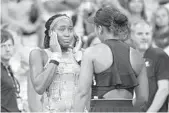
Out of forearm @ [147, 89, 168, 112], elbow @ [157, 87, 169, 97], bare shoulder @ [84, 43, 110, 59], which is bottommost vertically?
forearm @ [147, 89, 168, 112]

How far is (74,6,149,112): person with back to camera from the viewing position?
17.3 feet

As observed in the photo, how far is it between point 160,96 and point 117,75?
249 cm

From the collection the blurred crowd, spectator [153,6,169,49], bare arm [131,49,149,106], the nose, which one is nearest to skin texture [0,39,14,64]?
the blurred crowd

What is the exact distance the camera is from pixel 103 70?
527 cm

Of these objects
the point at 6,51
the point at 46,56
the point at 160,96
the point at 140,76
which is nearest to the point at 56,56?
the point at 46,56

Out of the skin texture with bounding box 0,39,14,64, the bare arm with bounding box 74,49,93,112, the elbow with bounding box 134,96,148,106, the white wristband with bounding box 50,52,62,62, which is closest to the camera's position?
the bare arm with bounding box 74,49,93,112

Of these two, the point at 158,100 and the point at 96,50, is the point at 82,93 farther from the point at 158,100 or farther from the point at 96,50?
the point at 158,100

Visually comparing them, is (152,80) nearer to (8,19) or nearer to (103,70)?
(103,70)

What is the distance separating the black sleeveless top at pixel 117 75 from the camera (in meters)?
5.26

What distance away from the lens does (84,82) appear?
5.25 meters

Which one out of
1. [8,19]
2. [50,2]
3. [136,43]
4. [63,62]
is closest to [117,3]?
[50,2]

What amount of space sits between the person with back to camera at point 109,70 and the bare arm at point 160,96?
219 centimetres

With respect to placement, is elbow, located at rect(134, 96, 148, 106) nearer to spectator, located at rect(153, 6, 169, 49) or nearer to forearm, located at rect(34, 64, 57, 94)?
forearm, located at rect(34, 64, 57, 94)

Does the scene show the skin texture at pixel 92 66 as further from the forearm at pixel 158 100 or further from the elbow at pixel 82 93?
the forearm at pixel 158 100
